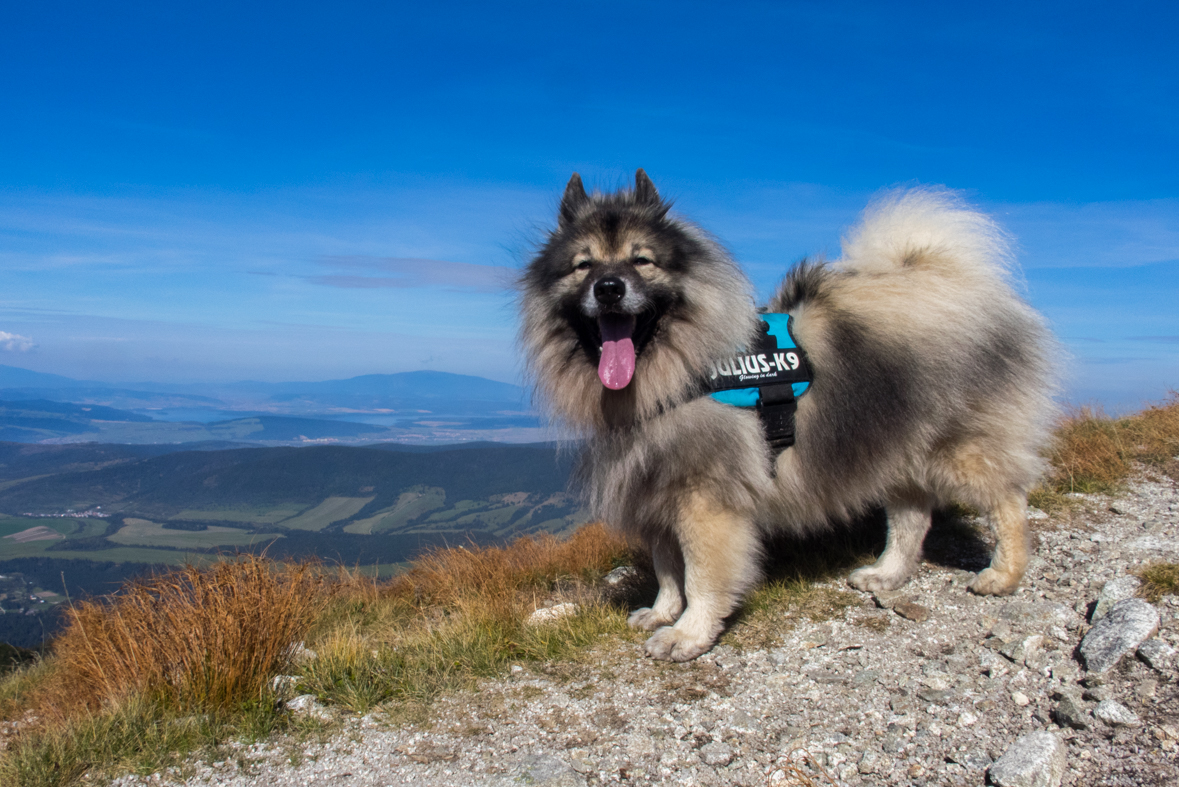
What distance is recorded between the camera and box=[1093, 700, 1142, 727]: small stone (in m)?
2.29

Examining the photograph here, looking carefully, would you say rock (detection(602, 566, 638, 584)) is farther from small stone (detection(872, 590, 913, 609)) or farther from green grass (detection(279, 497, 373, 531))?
green grass (detection(279, 497, 373, 531))

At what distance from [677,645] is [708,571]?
45 cm

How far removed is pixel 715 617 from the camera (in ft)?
11.6

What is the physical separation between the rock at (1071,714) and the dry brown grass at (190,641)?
3.45m

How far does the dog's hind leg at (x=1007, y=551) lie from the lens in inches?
148

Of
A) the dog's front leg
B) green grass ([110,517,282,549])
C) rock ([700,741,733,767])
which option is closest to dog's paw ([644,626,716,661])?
the dog's front leg

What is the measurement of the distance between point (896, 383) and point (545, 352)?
2.00 m

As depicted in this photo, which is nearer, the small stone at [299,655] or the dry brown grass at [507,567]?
the small stone at [299,655]

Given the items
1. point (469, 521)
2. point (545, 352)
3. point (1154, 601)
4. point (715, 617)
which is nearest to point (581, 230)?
point (545, 352)

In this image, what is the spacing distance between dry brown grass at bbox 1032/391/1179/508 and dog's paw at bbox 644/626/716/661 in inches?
134

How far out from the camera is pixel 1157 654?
8.56 feet

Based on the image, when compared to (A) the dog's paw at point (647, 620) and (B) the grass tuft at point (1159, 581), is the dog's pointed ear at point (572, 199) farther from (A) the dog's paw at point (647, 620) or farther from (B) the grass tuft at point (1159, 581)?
(B) the grass tuft at point (1159, 581)

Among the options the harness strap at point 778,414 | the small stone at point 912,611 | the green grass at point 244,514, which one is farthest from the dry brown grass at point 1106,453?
the green grass at point 244,514

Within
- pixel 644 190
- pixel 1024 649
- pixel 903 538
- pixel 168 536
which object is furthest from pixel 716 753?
pixel 168 536
